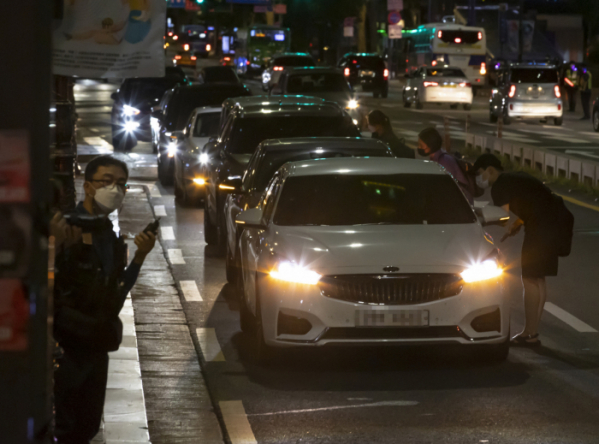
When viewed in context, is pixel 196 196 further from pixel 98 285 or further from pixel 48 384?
pixel 48 384

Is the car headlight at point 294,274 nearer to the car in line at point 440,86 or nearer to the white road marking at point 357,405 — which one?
the white road marking at point 357,405

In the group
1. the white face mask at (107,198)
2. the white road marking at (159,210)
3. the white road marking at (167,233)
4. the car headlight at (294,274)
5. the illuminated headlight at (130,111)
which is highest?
the white face mask at (107,198)

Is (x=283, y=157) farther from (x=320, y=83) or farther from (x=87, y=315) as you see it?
(x=320, y=83)

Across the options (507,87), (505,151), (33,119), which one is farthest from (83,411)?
(507,87)

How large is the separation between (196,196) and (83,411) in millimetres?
12852

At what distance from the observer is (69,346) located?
449cm

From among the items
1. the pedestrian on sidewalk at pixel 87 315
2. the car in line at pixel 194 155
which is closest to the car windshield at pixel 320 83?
the car in line at pixel 194 155

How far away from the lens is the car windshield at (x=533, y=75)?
3672 centimetres

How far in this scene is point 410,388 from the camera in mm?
7219

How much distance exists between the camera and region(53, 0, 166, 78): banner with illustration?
5.90 metres

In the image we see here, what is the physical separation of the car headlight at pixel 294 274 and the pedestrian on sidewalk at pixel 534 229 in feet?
5.50

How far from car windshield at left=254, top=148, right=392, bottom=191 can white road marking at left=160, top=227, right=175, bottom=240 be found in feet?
12.1

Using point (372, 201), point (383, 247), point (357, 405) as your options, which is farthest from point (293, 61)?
point (357, 405)

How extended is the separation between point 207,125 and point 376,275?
35.9 ft
